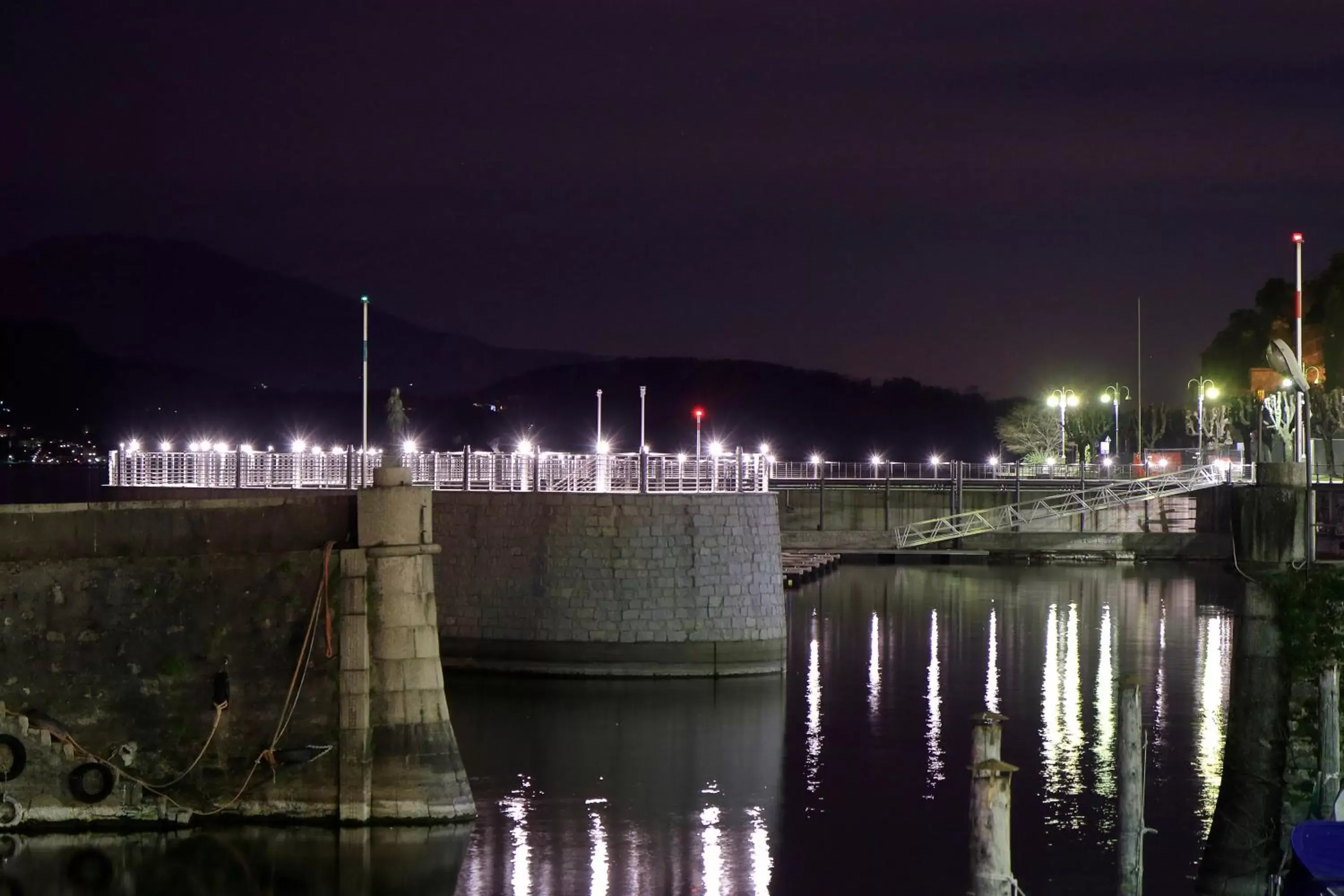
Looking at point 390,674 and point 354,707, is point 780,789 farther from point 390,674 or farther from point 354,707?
point 354,707

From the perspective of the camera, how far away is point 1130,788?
57.0ft

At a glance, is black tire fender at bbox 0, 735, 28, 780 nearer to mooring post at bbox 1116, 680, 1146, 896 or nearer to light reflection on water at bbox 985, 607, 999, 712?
mooring post at bbox 1116, 680, 1146, 896

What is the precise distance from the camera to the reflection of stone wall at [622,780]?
914 inches

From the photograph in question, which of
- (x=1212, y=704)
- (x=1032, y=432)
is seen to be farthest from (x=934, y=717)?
(x=1032, y=432)

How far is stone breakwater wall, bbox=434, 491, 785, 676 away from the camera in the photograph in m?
35.6

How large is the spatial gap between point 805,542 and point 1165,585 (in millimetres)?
A: 15847

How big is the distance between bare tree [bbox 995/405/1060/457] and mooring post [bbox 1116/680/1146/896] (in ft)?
329

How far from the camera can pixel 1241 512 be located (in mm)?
18875

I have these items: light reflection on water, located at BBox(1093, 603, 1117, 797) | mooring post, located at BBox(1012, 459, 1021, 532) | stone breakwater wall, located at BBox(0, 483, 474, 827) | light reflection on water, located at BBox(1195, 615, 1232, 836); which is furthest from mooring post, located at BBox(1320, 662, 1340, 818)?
mooring post, located at BBox(1012, 459, 1021, 532)

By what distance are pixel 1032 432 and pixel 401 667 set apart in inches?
4180

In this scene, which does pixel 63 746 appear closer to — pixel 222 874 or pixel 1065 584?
pixel 222 874

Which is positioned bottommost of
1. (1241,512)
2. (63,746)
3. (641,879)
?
(641,879)

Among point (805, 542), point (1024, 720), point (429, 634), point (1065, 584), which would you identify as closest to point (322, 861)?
point (429, 634)

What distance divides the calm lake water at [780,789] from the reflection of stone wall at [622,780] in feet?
0.18
